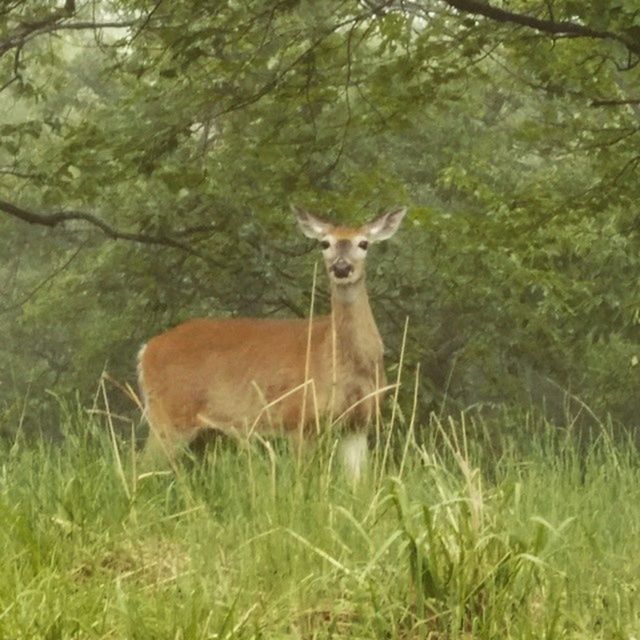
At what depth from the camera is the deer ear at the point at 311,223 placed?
993cm

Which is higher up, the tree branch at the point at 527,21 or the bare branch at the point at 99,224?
the tree branch at the point at 527,21

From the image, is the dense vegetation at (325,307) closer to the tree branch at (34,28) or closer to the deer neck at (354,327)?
the tree branch at (34,28)

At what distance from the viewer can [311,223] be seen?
9977 millimetres

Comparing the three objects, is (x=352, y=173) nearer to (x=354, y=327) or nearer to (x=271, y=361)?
(x=271, y=361)

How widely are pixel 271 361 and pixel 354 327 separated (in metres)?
0.71

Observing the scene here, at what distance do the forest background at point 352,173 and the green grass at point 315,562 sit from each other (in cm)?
80

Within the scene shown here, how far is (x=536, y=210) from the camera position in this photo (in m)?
11.9

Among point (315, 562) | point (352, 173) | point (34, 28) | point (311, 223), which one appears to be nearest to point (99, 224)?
point (352, 173)

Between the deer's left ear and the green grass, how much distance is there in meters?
4.86

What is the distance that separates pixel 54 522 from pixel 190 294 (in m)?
10.2

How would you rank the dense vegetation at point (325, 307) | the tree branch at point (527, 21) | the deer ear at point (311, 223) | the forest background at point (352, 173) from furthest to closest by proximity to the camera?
1. the forest background at point (352, 173)
2. the deer ear at point (311, 223)
3. the tree branch at point (527, 21)
4. the dense vegetation at point (325, 307)

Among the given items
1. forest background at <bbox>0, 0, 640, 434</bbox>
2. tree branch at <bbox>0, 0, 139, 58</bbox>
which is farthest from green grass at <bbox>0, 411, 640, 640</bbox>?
tree branch at <bbox>0, 0, 139, 58</bbox>

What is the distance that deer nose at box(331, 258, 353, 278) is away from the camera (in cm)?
958

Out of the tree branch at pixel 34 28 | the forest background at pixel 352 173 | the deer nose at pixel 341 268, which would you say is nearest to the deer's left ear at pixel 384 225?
the deer nose at pixel 341 268
